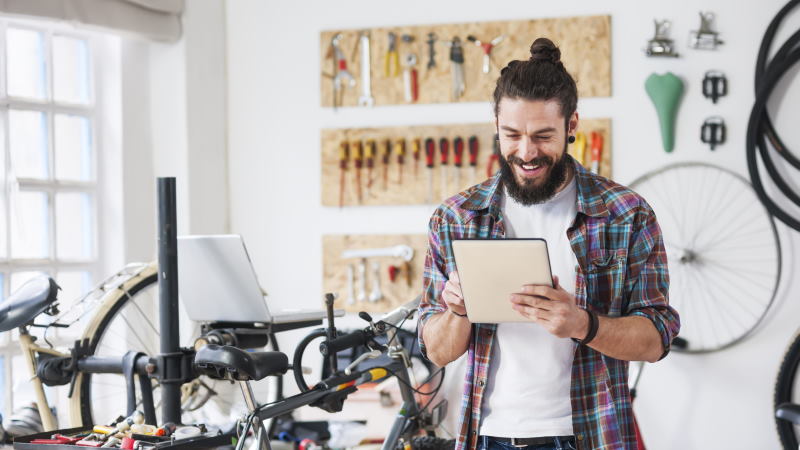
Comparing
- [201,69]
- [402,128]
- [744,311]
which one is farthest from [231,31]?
[744,311]

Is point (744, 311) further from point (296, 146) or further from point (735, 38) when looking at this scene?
point (296, 146)

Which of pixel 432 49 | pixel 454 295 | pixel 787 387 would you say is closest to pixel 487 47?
pixel 432 49

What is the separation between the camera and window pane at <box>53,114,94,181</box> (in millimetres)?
3570

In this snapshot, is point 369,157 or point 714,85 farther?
point 369,157

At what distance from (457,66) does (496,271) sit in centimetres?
255

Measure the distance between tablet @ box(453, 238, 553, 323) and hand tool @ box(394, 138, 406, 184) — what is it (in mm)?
2432

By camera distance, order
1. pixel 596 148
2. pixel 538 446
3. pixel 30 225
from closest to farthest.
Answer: pixel 538 446, pixel 30 225, pixel 596 148

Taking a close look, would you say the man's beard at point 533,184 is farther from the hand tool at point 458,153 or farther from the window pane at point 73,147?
the window pane at point 73,147

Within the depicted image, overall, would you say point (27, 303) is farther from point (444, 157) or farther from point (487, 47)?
point (487, 47)

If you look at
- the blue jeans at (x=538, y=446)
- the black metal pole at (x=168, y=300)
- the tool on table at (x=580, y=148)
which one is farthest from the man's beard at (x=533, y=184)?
the tool on table at (x=580, y=148)

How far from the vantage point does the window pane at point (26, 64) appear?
3.37 metres

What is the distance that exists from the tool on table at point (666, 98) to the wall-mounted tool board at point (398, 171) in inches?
11.6

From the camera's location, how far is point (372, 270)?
157 inches

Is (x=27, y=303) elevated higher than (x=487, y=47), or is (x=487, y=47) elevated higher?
(x=487, y=47)
